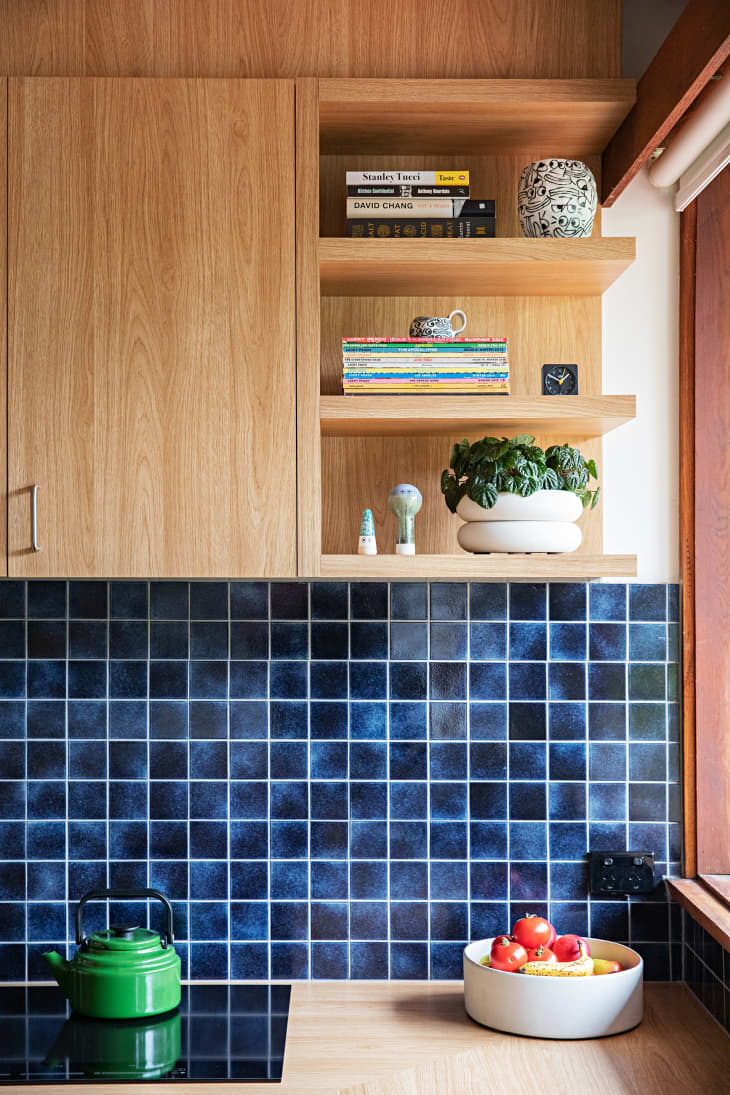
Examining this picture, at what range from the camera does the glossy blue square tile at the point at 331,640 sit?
2004mm

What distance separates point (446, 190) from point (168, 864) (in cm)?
138

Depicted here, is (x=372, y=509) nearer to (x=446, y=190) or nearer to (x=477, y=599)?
(x=477, y=599)

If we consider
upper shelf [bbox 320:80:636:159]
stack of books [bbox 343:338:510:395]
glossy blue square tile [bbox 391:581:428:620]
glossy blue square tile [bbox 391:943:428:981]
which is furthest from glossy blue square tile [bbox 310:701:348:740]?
upper shelf [bbox 320:80:636:159]

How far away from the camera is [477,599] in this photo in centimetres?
201

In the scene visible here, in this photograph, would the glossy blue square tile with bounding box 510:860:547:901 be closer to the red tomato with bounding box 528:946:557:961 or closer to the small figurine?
the red tomato with bounding box 528:946:557:961

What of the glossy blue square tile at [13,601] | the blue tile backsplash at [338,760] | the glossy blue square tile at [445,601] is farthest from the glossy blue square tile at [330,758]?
the glossy blue square tile at [13,601]

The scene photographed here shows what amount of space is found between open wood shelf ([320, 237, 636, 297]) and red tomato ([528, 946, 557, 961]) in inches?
46.7

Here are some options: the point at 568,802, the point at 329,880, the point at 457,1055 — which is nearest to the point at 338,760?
the point at 329,880

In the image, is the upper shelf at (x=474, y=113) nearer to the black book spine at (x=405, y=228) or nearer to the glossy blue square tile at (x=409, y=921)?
the black book spine at (x=405, y=228)

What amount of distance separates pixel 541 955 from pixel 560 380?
1058mm

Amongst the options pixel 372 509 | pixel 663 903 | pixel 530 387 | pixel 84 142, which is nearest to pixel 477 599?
pixel 372 509

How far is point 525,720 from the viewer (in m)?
2.00

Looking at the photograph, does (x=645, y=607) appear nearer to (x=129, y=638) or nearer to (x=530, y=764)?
(x=530, y=764)

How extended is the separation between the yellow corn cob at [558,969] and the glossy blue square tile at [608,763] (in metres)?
0.38
